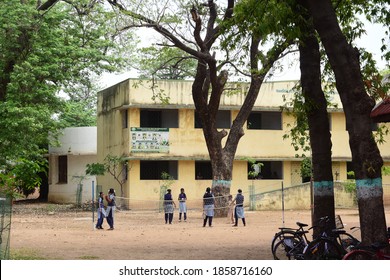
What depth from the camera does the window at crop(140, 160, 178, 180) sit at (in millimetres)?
38531

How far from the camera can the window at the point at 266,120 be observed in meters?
40.7

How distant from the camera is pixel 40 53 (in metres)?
32.8

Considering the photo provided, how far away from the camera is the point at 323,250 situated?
41.3 feet

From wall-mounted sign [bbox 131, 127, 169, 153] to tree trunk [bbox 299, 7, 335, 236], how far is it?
22.2 m

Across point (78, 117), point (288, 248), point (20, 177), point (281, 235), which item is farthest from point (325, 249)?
point (78, 117)

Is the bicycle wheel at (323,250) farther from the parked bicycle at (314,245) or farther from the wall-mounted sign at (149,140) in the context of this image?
the wall-mounted sign at (149,140)

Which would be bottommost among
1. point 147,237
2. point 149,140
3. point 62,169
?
point 147,237

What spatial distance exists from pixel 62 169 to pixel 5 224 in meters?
32.3

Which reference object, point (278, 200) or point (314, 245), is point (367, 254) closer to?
point (314, 245)

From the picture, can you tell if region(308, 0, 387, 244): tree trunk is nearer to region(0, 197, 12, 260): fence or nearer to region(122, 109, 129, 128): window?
region(0, 197, 12, 260): fence

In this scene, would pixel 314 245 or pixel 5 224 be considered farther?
pixel 5 224

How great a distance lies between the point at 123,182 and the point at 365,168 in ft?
88.6

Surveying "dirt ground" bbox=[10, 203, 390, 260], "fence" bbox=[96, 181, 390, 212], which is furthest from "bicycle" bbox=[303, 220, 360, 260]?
"fence" bbox=[96, 181, 390, 212]
